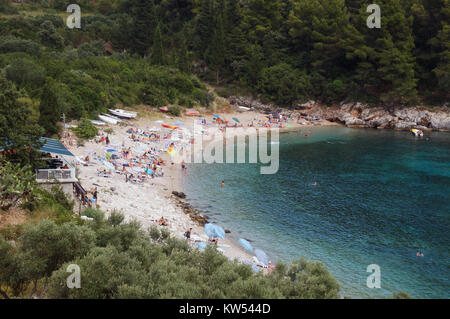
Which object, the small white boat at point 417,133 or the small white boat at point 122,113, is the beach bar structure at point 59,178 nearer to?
the small white boat at point 122,113

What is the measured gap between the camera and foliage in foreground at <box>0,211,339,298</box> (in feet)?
36.2

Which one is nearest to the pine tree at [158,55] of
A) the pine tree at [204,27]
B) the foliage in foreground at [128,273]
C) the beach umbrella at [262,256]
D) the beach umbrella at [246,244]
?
the pine tree at [204,27]

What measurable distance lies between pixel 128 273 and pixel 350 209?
71.7 ft

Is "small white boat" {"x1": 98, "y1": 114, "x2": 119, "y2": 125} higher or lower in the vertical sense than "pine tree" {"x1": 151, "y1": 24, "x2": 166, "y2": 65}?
lower

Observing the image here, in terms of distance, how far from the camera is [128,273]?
37.8 ft

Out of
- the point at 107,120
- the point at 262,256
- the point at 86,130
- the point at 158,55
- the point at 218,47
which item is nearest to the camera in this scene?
the point at 262,256

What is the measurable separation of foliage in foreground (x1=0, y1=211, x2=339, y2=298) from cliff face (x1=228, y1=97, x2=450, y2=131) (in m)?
53.4

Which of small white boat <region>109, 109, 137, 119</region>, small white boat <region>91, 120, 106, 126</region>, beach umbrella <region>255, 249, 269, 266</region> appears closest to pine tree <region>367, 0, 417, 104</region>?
small white boat <region>109, 109, 137, 119</region>

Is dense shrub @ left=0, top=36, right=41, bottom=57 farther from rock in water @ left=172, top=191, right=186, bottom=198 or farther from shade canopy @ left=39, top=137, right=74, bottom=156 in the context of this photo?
rock in water @ left=172, top=191, right=186, bottom=198

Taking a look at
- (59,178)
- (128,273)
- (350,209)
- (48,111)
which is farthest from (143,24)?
(128,273)

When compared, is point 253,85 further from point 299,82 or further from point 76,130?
point 76,130

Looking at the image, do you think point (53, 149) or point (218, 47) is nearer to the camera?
point (53, 149)

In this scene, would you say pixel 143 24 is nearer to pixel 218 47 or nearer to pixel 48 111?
pixel 218 47

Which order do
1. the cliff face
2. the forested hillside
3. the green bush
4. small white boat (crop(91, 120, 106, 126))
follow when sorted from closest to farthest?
the green bush, small white boat (crop(91, 120, 106, 126)), the forested hillside, the cliff face
